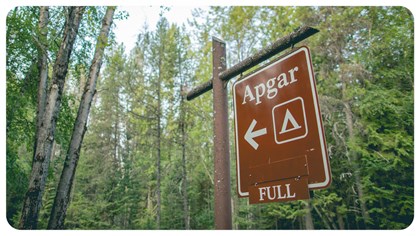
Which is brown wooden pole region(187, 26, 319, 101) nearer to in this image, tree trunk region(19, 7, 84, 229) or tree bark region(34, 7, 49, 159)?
tree trunk region(19, 7, 84, 229)

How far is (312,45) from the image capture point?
1276 cm

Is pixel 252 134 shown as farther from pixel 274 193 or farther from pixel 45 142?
pixel 45 142

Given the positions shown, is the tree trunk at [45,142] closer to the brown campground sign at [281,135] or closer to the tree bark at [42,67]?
the tree bark at [42,67]

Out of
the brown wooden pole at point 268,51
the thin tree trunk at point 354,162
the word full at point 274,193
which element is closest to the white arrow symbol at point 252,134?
the word full at point 274,193

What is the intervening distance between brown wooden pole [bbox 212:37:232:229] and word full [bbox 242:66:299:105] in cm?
34

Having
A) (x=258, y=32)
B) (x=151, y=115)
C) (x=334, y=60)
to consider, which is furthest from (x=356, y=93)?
(x=151, y=115)

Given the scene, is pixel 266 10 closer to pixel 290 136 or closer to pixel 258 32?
pixel 258 32

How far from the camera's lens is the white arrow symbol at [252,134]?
1816 millimetres

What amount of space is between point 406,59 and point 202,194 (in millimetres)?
14246

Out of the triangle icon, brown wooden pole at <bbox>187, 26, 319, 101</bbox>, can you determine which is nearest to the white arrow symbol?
the triangle icon

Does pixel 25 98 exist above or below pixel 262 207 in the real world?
above

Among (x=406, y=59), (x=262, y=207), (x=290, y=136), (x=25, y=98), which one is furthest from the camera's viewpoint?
(x=262, y=207)

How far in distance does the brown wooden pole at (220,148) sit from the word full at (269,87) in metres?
0.34

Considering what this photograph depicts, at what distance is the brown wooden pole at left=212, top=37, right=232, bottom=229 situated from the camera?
2055mm
